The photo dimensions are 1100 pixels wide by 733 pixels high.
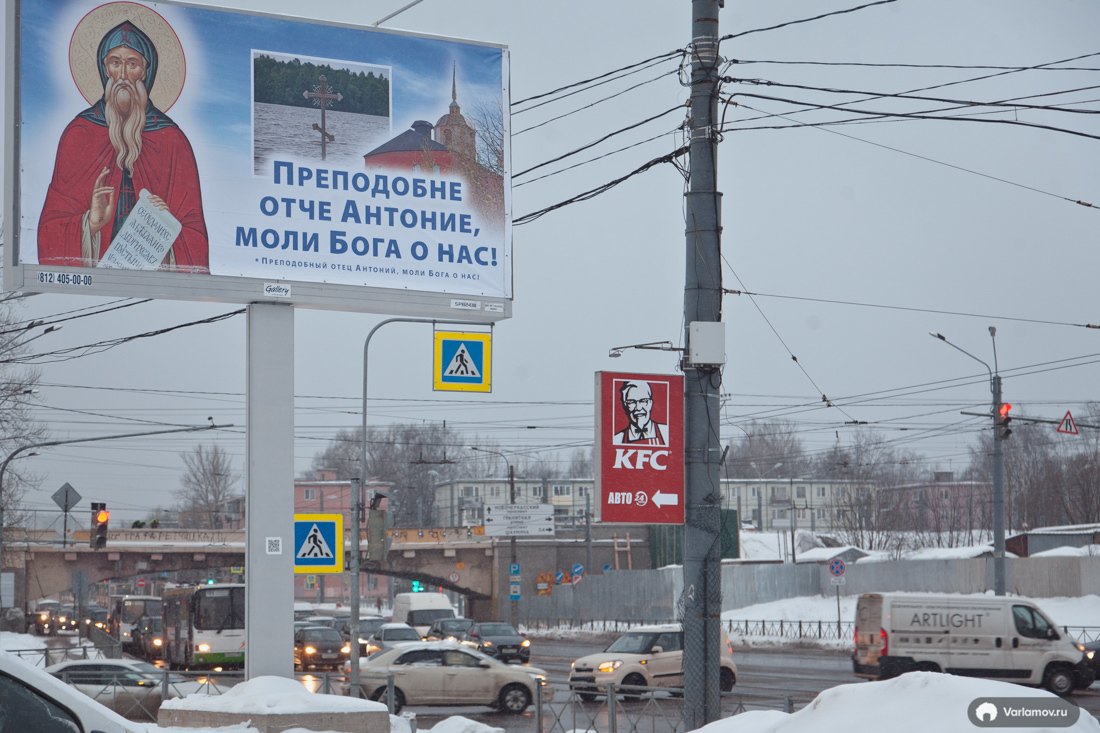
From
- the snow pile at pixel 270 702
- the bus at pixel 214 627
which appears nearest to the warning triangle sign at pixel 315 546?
the snow pile at pixel 270 702

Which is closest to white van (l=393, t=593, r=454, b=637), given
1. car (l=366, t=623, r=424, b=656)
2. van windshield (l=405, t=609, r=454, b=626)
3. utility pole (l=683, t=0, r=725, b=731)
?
van windshield (l=405, t=609, r=454, b=626)

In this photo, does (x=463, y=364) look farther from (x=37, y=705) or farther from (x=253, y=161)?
(x=37, y=705)

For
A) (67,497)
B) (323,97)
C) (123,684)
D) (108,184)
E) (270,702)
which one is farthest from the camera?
(67,497)

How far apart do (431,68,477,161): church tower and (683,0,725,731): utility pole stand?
396cm

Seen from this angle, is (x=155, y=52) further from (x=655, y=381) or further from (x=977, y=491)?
(x=977, y=491)

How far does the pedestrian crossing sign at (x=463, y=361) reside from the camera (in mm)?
15570

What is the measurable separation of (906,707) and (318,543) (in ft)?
45.1

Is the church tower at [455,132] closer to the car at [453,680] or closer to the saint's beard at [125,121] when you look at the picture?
the saint's beard at [125,121]

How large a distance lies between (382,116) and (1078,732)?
39.4ft

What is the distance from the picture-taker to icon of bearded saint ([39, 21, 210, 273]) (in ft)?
44.0

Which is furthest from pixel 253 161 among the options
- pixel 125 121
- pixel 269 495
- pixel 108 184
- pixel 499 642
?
pixel 499 642

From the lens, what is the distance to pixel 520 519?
2437 inches

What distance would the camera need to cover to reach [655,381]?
12805 millimetres

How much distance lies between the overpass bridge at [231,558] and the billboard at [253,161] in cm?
4936
